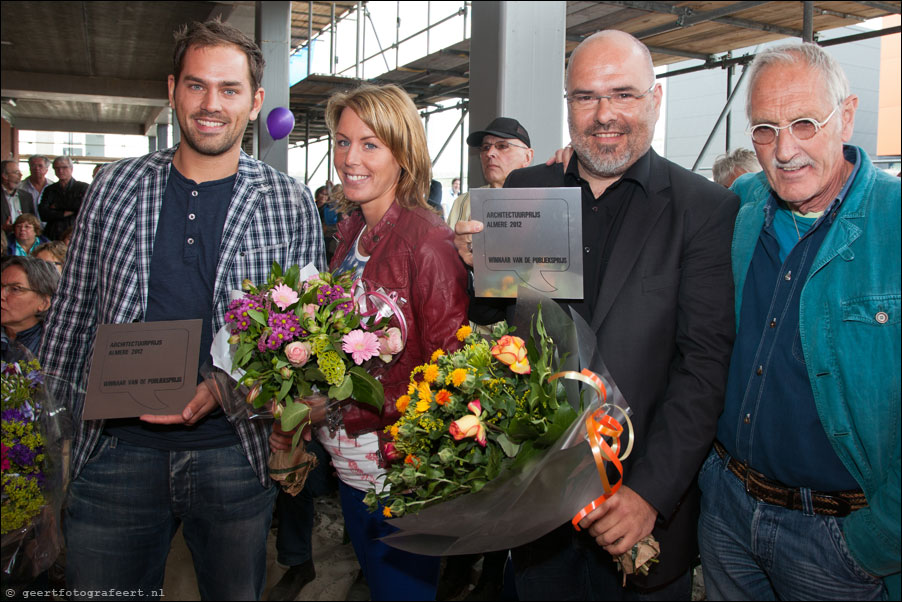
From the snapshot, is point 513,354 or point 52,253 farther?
point 52,253

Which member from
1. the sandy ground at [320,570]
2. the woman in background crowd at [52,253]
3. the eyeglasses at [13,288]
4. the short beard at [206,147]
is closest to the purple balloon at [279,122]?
the woman in background crowd at [52,253]

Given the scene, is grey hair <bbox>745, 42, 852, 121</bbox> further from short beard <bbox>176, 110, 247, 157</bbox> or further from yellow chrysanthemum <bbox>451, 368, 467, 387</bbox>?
short beard <bbox>176, 110, 247, 157</bbox>

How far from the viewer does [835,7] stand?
17.9ft

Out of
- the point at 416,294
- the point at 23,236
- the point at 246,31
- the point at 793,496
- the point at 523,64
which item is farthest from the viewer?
the point at 246,31

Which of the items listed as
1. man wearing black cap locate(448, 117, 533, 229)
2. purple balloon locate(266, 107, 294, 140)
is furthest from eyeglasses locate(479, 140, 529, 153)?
purple balloon locate(266, 107, 294, 140)

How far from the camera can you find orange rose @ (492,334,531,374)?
126 cm

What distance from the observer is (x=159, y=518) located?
1.89 m

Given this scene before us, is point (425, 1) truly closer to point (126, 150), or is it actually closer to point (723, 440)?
point (723, 440)

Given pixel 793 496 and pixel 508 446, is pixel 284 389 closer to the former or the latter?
pixel 508 446

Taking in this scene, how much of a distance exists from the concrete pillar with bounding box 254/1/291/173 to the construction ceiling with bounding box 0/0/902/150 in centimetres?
76

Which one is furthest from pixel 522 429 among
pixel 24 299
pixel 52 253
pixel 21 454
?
pixel 52 253

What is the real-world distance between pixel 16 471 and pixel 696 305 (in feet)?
5.95

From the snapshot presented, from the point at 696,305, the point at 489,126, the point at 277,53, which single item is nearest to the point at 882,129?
the point at 277,53

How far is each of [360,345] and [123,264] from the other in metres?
0.82
